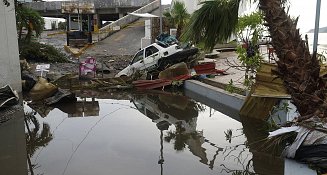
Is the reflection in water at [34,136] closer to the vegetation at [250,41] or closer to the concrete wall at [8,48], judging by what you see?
the concrete wall at [8,48]

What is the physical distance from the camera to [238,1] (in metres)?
6.29

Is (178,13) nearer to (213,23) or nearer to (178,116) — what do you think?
(178,116)

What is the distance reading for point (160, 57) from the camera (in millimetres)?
15312

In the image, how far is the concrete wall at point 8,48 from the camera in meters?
12.3

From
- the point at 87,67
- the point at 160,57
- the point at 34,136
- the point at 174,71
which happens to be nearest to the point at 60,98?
the point at 34,136

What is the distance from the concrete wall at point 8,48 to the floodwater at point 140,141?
210 centimetres

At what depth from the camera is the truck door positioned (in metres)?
15.4

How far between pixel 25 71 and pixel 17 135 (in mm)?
8911

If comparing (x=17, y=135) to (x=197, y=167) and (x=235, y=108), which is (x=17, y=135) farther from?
(x=235, y=108)

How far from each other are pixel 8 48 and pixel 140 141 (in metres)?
7.99

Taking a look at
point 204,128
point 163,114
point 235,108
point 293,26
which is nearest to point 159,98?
point 163,114

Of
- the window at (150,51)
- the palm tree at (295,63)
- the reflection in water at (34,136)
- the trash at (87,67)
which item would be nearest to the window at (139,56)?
the window at (150,51)

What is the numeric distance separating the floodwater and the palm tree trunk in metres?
1.41

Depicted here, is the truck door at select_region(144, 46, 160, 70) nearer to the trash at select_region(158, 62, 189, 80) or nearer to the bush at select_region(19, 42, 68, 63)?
the trash at select_region(158, 62, 189, 80)
